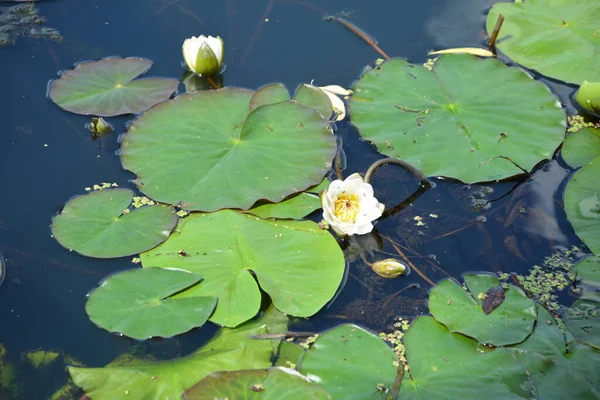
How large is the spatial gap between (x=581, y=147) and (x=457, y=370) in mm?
1706

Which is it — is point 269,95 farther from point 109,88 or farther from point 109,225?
point 109,225

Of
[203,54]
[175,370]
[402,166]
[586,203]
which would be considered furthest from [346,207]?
[203,54]

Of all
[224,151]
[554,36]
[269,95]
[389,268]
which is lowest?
[389,268]

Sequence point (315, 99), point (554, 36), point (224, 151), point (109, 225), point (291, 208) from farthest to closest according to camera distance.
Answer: point (554, 36) < point (315, 99) < point (224, 151) < point (291, 208) < point (109, 225)

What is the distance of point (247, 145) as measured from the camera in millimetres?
3309

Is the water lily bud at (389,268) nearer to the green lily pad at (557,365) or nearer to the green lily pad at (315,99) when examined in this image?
the green lily pad at (557,365)

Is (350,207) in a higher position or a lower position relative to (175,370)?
higher

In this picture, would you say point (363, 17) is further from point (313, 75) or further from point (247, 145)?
point (247, 145)

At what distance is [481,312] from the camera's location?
2721 millimetres

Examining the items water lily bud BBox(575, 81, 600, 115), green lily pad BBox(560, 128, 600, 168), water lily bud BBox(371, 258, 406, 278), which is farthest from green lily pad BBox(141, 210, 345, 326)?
water lily bud BBox(575, 81, 600, 115)

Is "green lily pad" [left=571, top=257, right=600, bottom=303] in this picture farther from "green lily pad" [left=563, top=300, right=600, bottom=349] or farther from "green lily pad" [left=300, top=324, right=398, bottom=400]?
"green lily pad" [left=300, top=324, right=398, bottom=400]

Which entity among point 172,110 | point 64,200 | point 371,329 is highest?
point 172,110

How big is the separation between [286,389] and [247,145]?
1.40 meters

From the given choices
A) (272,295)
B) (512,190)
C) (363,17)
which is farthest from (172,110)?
(512,190)
